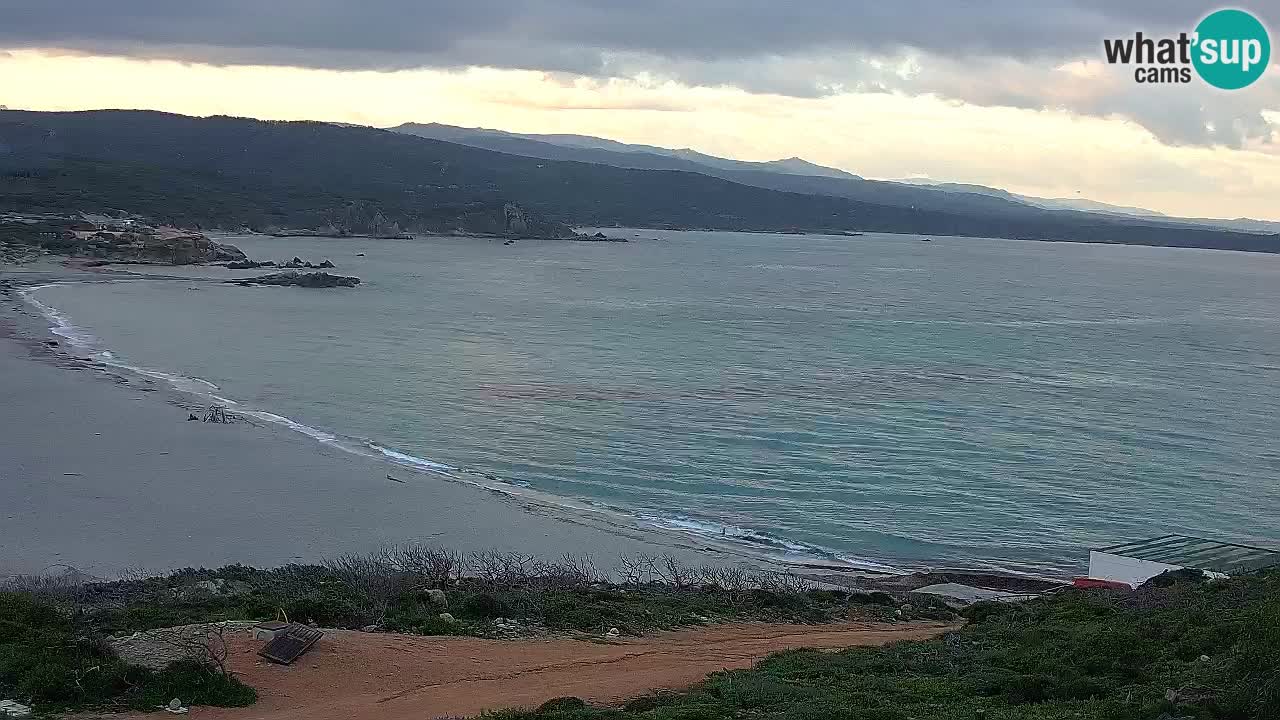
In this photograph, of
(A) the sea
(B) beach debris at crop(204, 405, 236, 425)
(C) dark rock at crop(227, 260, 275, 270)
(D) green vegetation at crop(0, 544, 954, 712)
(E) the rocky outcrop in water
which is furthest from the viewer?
(C) dark rock at crop(227, 260, 275, 270)

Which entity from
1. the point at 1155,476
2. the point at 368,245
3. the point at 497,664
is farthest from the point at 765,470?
the point at 368,245

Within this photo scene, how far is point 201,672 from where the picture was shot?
11.1 meters

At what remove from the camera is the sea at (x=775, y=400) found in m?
28.1

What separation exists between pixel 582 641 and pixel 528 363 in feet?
118

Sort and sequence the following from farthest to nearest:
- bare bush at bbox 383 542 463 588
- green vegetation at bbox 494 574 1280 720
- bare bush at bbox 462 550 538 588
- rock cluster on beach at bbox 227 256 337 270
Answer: rock cluster on beach at bbox 227 256 337 270 → bare bush at bbox 462 550 538 588 → bare bush at bbox 383 542 463 588 → green vegetation at bbox 494 574 1280 720

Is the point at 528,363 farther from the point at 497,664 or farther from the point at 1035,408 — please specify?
the point at 497,664

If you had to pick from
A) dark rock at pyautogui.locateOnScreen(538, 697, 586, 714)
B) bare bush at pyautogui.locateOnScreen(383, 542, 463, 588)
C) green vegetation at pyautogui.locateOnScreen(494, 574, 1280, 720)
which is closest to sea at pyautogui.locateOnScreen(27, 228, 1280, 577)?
bare bush at pyautogui.locateOnScreen(383, 542, 463, 588)

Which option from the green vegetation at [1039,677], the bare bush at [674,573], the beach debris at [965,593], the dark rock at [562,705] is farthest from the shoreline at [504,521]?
the dark rock at [562,705]

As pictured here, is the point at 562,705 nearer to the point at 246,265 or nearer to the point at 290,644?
the point at 290,644

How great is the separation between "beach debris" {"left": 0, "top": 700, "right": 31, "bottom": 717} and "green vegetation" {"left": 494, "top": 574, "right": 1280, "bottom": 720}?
167 inches

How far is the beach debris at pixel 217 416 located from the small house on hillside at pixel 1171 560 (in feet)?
79.3

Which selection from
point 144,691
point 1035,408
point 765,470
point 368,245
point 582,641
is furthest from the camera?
point 368,245

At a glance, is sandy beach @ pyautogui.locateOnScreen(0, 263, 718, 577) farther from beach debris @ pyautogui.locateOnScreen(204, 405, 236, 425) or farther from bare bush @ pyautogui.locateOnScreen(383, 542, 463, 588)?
bare bush @ pyautogui.locateOnScreen(383, 542, 463, 588)

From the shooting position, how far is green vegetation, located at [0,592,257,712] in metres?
10.6
